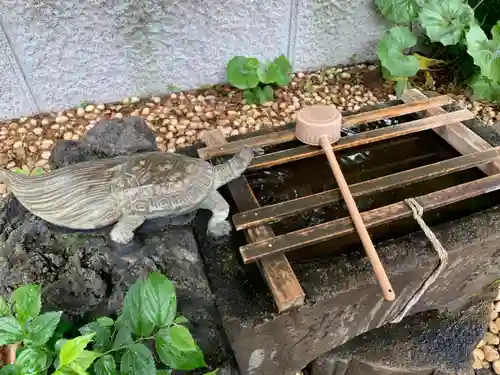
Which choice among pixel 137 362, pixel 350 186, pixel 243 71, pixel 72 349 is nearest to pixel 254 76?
pixel 243 71

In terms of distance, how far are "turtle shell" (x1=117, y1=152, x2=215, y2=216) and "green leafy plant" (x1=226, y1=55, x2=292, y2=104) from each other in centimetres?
185

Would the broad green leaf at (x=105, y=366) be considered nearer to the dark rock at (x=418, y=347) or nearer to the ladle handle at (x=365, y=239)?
the ladle handle at (x=365, y=239)

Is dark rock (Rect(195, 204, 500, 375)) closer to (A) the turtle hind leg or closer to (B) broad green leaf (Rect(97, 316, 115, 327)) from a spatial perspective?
(A) the turtle hind leg

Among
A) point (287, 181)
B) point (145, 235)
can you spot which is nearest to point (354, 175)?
point (287, 181)

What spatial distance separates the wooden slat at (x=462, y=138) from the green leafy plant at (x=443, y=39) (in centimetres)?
109

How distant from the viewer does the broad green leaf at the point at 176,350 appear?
1.19m

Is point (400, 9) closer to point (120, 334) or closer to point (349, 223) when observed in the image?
point (349, 223)

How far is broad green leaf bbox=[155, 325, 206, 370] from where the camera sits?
3.91 ft

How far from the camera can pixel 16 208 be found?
1594 millimetres

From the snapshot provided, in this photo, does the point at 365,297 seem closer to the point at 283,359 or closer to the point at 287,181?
the point at 283,359

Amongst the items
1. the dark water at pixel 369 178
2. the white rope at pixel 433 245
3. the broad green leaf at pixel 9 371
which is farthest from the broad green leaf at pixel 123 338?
the white rope at pixel 433 245

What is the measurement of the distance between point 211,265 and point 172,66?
207 centimetres

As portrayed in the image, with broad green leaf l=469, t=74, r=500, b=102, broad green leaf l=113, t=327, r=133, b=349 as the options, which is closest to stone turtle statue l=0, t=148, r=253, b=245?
Result: broad green leaf l=113, t=327, r=133, b=349

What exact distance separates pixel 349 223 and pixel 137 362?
2.53 feet
